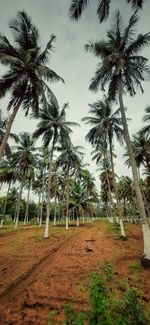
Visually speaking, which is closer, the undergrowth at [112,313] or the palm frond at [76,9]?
the undergrowth at [112,313]

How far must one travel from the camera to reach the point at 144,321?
3834mm

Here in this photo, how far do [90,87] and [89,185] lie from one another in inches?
1338

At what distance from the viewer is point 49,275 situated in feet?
27.6

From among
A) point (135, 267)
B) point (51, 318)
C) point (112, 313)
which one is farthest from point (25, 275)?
point (135, 267)

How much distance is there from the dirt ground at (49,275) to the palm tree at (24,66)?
7.60m

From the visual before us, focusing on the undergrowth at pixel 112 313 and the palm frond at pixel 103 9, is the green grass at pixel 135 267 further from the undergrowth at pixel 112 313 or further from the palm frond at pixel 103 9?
the palm frond at pixel 103 9

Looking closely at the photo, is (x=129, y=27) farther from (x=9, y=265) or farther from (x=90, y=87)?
(x=9, y=265)

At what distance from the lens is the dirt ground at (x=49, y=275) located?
228 inches

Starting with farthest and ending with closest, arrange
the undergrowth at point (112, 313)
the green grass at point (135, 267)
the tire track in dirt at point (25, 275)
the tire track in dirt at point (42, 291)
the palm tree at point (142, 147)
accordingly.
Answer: the palm tree at point (142, 147)
the green grass at point (135, 267)
the tire track in dirt at point (25, 275)
the tire track in dirt at point (42, 291)
the undergrowth at point (112, 313)

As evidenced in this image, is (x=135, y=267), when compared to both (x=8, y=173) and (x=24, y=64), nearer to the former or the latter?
(x=24, y=64)

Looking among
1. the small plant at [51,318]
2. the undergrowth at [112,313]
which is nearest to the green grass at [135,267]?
the undergrowth at [112,313]

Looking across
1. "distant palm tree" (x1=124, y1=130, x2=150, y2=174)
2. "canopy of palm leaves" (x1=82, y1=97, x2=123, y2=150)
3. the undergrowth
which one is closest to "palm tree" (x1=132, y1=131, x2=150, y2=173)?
"distant palm tree" (x1=124, y1=130, x2=150, y2=174)

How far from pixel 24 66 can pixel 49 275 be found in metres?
12.0

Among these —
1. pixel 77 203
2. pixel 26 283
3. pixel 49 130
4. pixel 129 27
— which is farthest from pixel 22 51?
pixel 77 203
